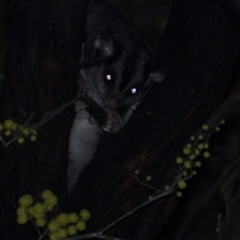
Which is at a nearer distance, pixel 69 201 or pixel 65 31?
pixel 65 31

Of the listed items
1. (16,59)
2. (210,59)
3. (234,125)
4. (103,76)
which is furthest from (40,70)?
(234,125)

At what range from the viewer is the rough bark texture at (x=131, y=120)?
3.40m

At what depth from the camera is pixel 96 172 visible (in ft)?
13.0

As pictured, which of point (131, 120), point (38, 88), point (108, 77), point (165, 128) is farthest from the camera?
point (108, 77)

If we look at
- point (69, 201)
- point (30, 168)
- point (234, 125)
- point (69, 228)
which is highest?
point (69, 228)

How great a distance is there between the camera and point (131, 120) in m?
4.10

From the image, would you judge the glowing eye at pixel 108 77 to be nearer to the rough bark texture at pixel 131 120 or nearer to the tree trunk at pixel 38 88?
the rough bark texture at pixel 131 120

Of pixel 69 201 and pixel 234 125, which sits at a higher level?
pixel 69 201

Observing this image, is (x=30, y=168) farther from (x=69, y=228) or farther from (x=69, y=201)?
(x=69, y=228)

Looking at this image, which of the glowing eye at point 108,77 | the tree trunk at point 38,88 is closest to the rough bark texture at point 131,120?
the tree trunk at point 38,88

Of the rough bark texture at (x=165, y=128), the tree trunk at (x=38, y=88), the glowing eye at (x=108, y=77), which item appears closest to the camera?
the tree trunk at (x=38, y=88)

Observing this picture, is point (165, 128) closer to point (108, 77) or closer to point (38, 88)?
point (38, 88)

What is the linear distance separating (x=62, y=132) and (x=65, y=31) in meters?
0.56

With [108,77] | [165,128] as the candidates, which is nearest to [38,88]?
[165,128]
